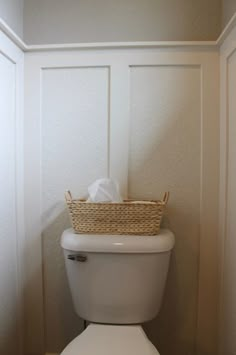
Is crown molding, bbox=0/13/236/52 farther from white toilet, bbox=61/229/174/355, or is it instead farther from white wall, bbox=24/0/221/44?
white toilet, bbox=61/229/174/355

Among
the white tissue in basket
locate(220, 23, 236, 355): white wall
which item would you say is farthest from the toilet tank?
locate(220, 23, 236, 355): white wall

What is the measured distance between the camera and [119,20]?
1.27 m

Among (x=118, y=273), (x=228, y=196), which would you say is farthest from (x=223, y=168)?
(x=118, y=273)

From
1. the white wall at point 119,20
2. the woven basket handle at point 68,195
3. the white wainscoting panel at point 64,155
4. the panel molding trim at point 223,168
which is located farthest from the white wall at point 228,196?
the woven basket handle at point 68,195

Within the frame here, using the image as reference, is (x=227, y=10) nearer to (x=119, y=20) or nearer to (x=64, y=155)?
(x=119, y=20)

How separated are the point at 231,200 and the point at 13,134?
961mm

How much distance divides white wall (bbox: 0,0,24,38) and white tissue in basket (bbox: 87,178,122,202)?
764 millimetres

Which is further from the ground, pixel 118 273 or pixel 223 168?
pixel 223 168

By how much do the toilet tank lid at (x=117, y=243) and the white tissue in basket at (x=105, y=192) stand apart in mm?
146

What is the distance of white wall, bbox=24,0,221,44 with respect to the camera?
4.08 ft

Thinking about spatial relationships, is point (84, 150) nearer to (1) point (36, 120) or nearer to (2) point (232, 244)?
(1) point (36, 120)

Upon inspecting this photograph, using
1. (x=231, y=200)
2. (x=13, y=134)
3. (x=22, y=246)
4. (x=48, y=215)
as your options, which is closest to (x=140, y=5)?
(x=13, y=134)

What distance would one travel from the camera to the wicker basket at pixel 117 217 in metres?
1.09

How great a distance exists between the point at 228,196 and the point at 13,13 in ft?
3.93
